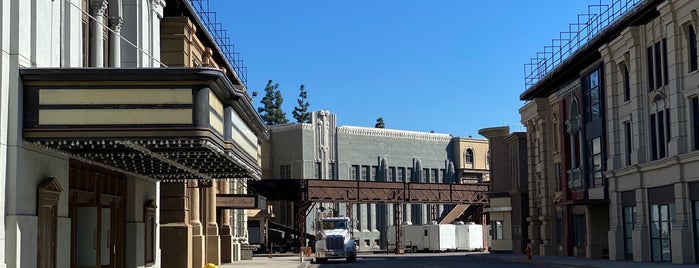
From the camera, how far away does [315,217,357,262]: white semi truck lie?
2200 inches

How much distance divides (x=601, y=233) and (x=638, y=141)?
29.7 ft

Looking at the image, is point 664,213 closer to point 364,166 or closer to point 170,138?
point 170,138

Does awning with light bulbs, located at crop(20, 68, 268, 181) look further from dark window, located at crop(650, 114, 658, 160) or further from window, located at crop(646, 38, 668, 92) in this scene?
dark window, located at crop(650, 114, 658, 160)

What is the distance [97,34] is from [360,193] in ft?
179

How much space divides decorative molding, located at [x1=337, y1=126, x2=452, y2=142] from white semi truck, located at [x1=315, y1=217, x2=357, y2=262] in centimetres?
3636

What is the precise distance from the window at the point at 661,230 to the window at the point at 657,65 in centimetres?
512

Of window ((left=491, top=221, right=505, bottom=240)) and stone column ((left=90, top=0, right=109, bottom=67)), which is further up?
stone column ((left=90, top=0, right=109, bottom=67))

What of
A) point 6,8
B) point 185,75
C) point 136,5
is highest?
point 136,5

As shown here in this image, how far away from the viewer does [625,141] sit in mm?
46938

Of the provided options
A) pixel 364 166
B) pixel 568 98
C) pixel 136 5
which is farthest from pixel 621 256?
pixel 364 166

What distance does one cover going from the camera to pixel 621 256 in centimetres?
4759

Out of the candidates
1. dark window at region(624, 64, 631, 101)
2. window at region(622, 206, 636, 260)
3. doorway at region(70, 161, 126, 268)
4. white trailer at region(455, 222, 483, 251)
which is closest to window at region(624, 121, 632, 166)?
dark window at region(624, 64, 631, 101)

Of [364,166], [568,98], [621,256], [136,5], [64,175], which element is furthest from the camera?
[364,166]

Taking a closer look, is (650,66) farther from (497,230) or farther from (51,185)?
(497,230)
